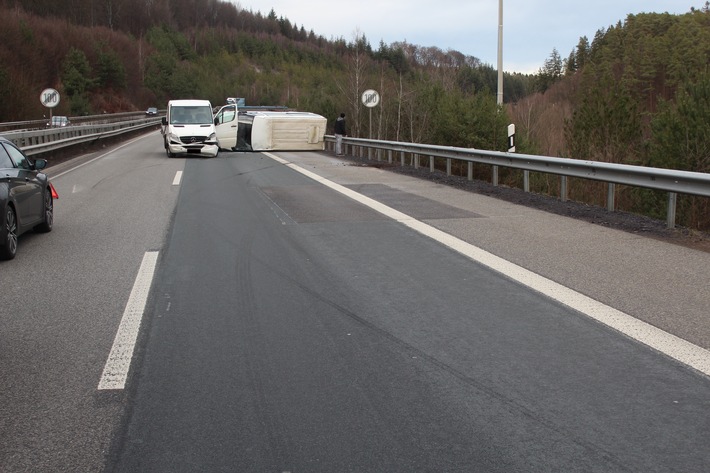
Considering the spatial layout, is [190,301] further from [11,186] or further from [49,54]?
[49,54]

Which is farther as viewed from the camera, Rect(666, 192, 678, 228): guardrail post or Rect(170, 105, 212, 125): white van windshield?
Rect(170, 105, 212, 125): white van windshield

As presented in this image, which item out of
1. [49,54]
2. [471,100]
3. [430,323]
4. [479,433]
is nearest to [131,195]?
[430,323]

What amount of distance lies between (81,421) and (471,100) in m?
24.9

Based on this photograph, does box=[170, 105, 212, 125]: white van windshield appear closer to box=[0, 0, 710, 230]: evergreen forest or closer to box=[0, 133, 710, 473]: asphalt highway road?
box=[0, 0, 710, 230]: evergreen forest

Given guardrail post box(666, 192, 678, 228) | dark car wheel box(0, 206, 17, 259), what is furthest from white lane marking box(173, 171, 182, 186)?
guardrail post box(666, 192, 678, 228)

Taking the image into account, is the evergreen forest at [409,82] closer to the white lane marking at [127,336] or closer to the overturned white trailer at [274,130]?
the overturned white trailer at [274,130]

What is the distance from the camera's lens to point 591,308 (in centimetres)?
613

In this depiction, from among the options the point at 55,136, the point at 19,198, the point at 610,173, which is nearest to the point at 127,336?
the point at 19,198

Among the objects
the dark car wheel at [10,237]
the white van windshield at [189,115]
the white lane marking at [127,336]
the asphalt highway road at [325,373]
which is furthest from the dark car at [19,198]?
the white van windshield at [189,115]

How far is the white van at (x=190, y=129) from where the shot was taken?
27562 mm

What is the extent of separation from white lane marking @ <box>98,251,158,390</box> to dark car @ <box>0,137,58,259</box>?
5.99 ft

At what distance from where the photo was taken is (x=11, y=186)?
8867 millimetres

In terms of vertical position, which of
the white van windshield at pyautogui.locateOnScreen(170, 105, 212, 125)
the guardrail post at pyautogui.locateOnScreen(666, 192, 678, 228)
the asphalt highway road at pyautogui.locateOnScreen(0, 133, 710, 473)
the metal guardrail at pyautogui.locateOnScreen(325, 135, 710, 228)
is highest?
the white van windshield at pyautogui.locateOnScreen(170, 105, 212, 125)

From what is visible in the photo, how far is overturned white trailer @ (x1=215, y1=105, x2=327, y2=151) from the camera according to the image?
3178 centimetres
